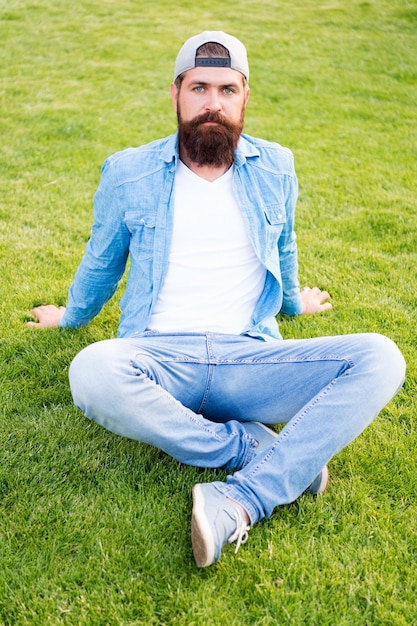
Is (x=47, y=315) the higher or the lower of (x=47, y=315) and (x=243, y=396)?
the lower

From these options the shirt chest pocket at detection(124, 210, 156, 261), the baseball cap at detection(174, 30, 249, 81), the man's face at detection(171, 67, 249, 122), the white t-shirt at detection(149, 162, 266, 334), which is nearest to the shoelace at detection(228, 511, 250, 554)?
the white t-shirt at detection(149, 162, 266, 334)

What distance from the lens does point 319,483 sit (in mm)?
3020

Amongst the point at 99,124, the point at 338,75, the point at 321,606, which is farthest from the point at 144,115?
the point at 321,606

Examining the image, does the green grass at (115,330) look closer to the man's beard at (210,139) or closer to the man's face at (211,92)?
the man's beard at (210,139)

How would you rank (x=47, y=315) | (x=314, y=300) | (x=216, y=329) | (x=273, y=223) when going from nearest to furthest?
(x=216, y=329) < (x=273, y=223) < (x=47, y=315) < (x=314, y=300)

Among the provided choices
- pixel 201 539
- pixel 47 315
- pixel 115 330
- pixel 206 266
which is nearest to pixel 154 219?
pixel 206 266

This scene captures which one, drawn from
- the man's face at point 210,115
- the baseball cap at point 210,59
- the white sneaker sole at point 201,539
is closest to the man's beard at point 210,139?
the man's face at point 210,115

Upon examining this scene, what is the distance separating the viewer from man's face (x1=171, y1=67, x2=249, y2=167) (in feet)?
11.4

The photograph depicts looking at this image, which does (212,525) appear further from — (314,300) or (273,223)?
(314,300)

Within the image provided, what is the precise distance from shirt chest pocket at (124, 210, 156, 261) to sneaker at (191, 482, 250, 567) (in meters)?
1.26

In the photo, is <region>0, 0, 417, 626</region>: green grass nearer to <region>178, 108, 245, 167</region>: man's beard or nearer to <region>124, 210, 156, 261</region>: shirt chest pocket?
<region>124, 210, 156, 261</region>: shirt chest pocket

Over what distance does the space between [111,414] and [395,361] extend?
127 cm

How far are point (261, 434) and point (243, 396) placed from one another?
0.67 feet

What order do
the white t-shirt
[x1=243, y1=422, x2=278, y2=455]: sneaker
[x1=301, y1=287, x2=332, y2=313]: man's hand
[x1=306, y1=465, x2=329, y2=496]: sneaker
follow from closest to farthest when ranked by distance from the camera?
[x1=306, y1=465, x2=329, y2=496]: sneaker
[x1=243, y1=422, x2=278, y2=455]: sneaker
the white t-shirt
[x1=301, y1=287, x2=332, y2=313]: man's hand
